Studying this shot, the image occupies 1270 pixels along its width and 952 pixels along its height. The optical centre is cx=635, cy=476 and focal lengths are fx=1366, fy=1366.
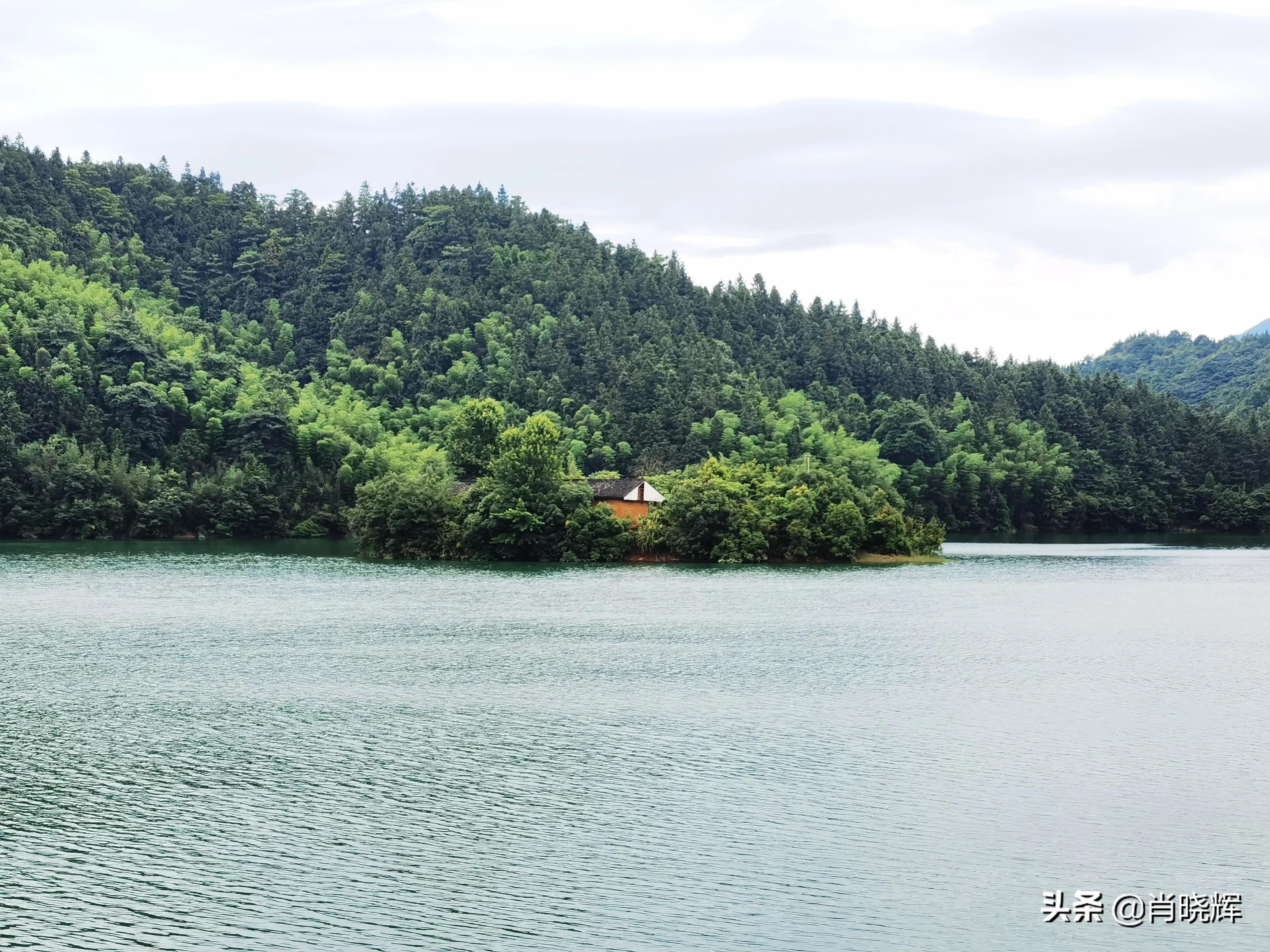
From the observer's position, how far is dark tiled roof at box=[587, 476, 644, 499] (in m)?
94.9

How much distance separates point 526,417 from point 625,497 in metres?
56.8

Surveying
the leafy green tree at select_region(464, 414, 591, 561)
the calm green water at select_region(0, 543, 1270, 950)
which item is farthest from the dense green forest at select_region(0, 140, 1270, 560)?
the calm green water at select_region(0, 543, 1270, 950)

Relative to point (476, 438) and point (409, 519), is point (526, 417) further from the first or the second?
point (409, 519)

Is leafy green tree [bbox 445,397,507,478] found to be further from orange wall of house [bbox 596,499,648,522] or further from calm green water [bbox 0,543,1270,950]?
calm green water [bbox 0,543,1270,950]

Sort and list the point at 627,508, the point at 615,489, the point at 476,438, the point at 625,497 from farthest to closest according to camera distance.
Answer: the point at 476,438, the point at 627,508, the point at 615,489, the point at 625,497

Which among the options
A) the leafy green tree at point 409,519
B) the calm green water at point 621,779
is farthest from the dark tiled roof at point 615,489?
the calm green water at point 621,779

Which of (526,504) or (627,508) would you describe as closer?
(526,504)

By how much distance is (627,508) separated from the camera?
9544cm

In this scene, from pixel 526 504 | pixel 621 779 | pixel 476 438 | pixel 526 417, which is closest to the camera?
pixel 621 779

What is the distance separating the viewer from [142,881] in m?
21.5

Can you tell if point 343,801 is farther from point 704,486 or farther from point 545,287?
point 545,287

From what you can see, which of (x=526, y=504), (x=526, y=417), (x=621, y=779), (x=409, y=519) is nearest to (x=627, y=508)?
(x=526, y=504)

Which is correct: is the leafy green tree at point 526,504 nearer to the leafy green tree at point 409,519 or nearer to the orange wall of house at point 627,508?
the leafy green tree at point 409,519

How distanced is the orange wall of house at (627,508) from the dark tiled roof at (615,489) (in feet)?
0.89
